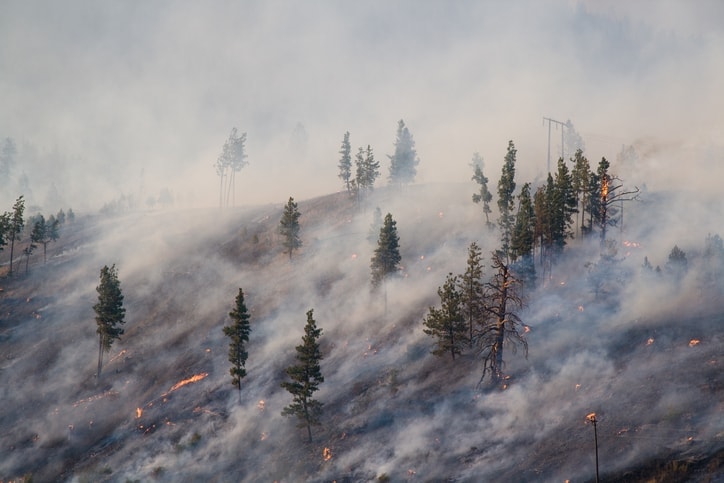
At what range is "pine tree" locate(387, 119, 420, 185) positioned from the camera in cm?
11450

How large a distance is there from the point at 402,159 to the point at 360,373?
6990cm

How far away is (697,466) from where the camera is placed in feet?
97.3

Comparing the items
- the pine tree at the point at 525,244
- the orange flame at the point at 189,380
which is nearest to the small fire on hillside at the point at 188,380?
the orange flame at the point at 189,380

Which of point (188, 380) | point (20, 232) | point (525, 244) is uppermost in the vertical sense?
point (20, 232)

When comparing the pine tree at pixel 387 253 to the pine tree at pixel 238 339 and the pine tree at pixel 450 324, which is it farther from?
the pine tree at pixel 238 339

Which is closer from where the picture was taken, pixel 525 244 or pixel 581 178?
pixel 525 244

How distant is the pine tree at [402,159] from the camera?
376 ft

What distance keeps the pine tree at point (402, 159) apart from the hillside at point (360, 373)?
23085 mm

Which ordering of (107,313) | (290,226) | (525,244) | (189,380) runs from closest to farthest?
(189,380) → (525,244) → (107,313) → (290,226)

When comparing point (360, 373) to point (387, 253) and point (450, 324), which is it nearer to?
point (450, 324)

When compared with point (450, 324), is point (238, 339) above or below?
below

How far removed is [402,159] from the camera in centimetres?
11481

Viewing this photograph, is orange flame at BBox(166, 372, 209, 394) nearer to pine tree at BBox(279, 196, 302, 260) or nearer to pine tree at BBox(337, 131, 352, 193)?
pine tree at BBox(279, 196, 302, 260)

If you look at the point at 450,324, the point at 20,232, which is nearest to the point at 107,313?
the point at 20,232
